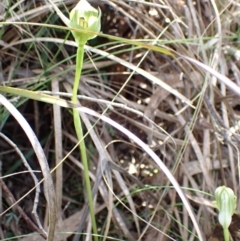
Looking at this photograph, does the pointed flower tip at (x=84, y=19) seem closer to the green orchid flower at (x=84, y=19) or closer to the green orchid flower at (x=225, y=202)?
the green orchid flower at (x=84, y=19)

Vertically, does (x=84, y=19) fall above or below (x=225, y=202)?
above

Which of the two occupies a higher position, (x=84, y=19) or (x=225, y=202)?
(x=84, y=19)

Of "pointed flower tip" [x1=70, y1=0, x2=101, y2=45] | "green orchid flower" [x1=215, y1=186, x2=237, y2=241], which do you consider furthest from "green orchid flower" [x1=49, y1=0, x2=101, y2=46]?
"green orchid flower" [x1=215, y1=186, x2=237, y2=241]

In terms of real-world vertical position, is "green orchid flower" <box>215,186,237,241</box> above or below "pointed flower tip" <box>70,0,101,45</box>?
below

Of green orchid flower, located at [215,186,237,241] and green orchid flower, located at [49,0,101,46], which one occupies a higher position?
green orchid flower, located at [49,0,101,46]

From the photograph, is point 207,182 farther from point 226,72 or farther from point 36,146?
point 36,146

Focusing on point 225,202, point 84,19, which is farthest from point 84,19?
point 225,202

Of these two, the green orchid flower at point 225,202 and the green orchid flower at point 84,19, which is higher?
the green orchid flower at point 84,19

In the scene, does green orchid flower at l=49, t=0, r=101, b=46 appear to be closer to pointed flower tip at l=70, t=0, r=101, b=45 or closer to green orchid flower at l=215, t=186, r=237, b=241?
pointed flower tip at l=70, t=0, r=101, b=45

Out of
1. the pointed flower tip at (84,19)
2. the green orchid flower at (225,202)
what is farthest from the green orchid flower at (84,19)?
the green orchid flower at (225,202)

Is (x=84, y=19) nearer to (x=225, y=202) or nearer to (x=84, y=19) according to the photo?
(x=84, y=19)

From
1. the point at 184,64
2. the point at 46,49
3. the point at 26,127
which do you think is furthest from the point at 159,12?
the point at 26,127
